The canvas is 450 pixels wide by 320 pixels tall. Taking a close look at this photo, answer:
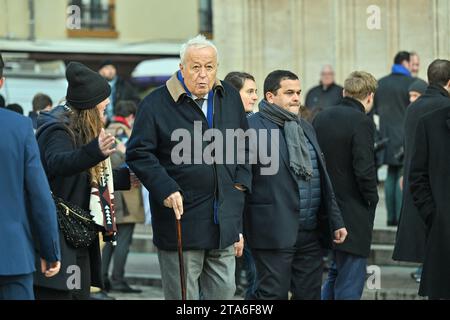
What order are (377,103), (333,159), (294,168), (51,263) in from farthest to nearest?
(377,103) → (333,159) → (294,168) → (51,263)

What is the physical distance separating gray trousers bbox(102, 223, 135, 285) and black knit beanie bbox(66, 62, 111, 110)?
5175 mm

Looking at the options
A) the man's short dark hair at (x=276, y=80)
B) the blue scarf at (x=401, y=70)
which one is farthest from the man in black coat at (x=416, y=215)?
the blue scarf at (x=401, y=70)

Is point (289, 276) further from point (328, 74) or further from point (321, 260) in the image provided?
point (328, 74)

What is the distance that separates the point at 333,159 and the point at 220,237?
2434 mm

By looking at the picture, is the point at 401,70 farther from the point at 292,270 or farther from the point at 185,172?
the point at 185,172

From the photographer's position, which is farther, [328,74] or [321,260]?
[328,74]

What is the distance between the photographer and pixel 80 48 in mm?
32938

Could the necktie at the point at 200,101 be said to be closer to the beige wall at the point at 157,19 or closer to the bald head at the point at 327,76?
the bald head at the point at 327,76

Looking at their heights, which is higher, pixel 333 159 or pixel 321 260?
pixel 333 159

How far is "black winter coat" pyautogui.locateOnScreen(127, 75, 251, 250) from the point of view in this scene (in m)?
8.68

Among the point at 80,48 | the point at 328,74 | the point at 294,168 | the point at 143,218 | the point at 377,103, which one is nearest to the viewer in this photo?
the point at 294,168

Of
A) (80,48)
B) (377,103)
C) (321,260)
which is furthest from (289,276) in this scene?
(80,48)

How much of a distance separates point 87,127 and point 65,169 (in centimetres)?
49

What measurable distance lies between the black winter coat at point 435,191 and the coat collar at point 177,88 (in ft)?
4.52
